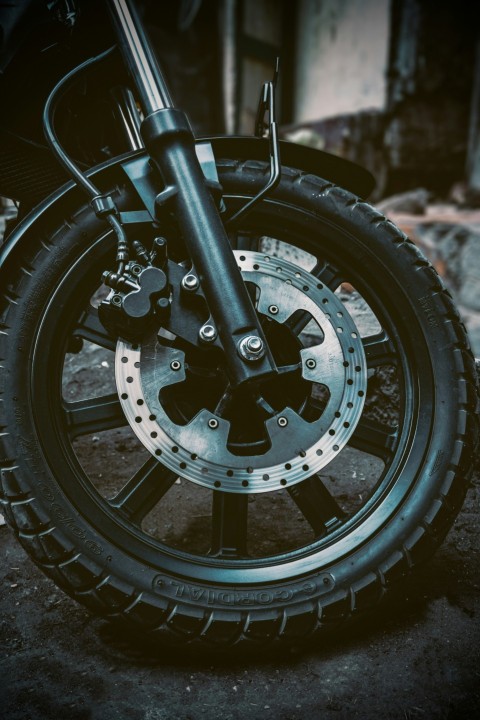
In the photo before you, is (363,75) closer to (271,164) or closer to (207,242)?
(271,164)

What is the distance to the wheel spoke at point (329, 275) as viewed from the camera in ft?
5.00

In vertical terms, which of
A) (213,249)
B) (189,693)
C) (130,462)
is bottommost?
(189,693)

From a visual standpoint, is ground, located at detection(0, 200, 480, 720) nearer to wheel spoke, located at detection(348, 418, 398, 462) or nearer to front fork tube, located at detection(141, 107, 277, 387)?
wheel spoke, located at detection(348, 418, 398, 462)

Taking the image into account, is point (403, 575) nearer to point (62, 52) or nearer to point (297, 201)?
point (297, 201)

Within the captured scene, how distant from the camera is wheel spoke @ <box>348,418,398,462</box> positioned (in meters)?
1.45

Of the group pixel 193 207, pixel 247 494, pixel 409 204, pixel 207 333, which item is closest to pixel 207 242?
pixel 193 207

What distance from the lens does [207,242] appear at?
1323 millimetres

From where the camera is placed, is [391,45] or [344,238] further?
[391,45]

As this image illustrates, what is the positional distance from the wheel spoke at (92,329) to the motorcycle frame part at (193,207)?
0.28 metres

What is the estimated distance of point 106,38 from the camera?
1.61 meters

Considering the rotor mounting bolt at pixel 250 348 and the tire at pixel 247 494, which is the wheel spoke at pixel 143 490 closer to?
the tire at pixel 247 494

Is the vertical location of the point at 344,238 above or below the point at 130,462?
above

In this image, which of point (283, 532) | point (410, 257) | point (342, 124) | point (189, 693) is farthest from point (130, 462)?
point (342, 124)

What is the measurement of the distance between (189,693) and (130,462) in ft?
3.33
